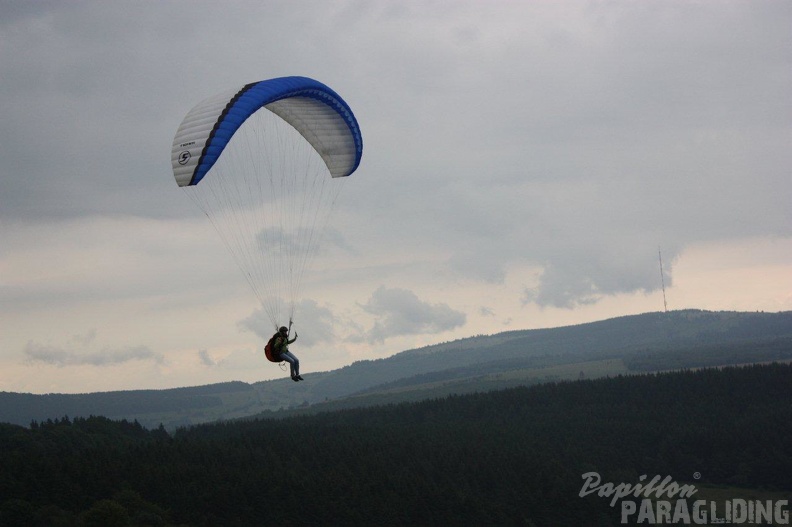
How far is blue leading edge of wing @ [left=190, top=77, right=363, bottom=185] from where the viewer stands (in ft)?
117

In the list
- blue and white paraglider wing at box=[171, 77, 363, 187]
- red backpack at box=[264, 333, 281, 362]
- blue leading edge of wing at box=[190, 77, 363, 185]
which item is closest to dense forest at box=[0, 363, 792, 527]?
blue and white paraglider wing at box=[171, 77, 363, 187]

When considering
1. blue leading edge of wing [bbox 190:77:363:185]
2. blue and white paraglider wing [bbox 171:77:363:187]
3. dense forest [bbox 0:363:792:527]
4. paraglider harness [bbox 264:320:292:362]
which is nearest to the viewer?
blue leading edge of wing [bbox 190:77:363:185]

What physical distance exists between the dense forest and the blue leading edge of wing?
48635mm

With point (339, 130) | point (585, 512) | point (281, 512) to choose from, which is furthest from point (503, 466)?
point (339, 130)

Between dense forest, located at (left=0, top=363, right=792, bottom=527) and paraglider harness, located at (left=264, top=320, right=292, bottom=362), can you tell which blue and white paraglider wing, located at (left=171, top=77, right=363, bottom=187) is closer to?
paraglider harness, located at (left=264, top=320, right=292, bottom=362)

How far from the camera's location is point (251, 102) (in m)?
37.5

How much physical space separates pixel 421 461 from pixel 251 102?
9020cm

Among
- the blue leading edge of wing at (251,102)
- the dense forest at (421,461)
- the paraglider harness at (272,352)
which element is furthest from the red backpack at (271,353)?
the dense forest at (421,461)

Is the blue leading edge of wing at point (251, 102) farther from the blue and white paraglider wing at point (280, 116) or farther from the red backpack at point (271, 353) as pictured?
the red backpack at point (271, 353)

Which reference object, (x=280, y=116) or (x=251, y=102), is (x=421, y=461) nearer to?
(x=280, y=116)

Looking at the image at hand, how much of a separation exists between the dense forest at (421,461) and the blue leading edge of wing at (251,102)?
48.6m

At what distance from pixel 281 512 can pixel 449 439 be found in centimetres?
5079

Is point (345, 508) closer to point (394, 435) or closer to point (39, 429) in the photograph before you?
point (394, 435)

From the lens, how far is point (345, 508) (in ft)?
322
